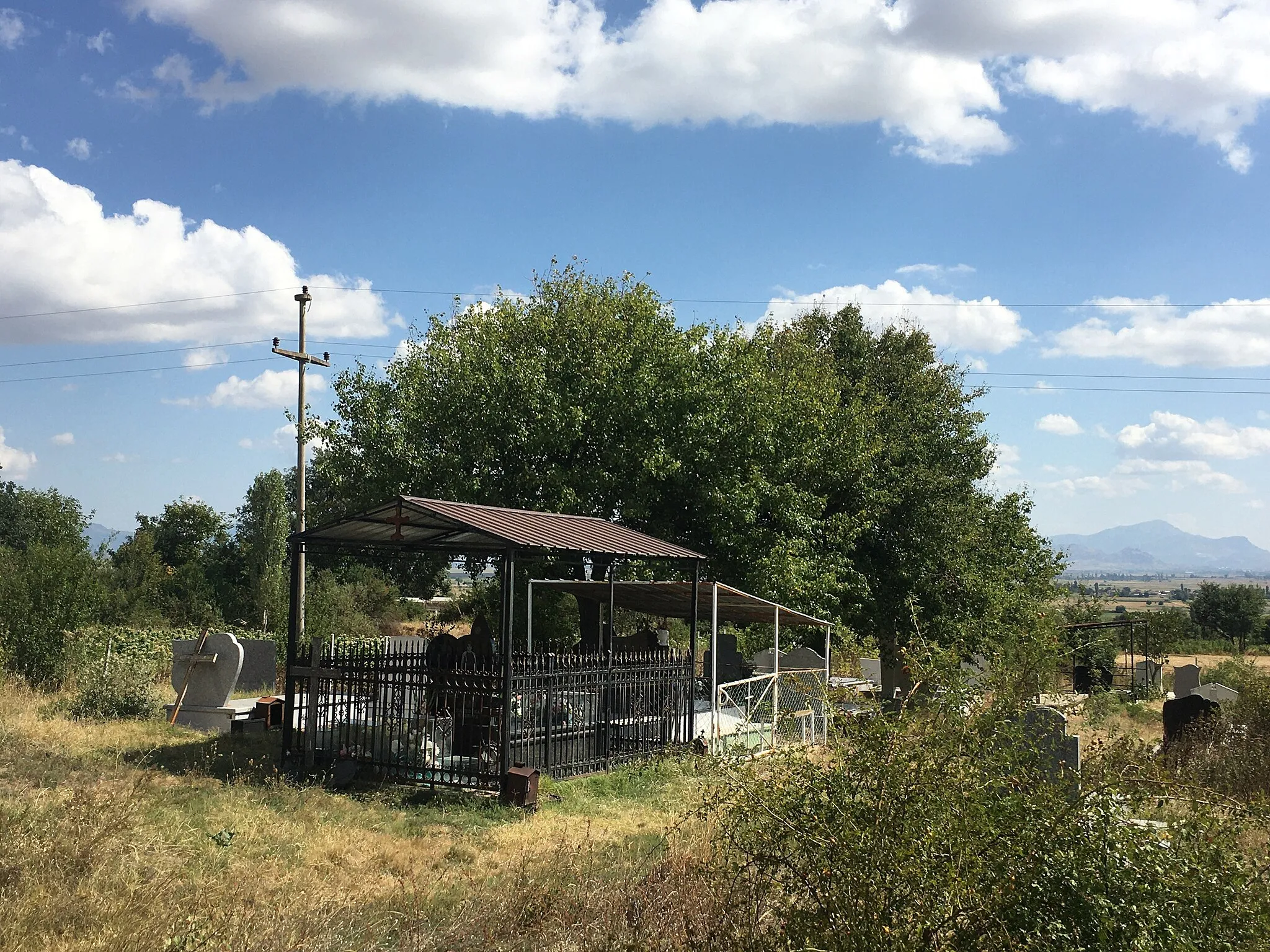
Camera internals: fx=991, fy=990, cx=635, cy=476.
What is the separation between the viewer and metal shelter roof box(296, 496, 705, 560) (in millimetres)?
12102

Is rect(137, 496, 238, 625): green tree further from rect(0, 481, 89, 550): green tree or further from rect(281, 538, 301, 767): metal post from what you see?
rect(281, 538, 301, 767): metal post

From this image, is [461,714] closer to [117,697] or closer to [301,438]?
[117,697]

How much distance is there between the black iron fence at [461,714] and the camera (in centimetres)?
1193

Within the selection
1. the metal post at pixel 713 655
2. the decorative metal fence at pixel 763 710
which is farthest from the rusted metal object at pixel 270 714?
the decorative metal fence at pixel 763 710

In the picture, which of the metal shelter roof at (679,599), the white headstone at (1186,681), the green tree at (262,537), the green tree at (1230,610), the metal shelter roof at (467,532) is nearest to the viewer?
the metal shelter roof at (467,532)

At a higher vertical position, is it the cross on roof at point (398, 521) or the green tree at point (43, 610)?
the cross on roof at point (398, 521)

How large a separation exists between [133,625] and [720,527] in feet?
75.4

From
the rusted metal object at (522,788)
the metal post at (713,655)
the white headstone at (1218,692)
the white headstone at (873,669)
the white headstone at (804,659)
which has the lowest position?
the white headstone at (873,669)

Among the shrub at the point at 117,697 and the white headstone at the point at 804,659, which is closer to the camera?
the shrub at the point at 117,697

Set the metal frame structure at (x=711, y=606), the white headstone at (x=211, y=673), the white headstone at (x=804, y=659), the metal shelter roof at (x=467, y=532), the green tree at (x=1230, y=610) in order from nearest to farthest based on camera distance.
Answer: the metal shelter roof at (x=467, y=532) < the metal frame structure at (x=711, y=606) < the white headstone at (x=211, y=673) < the white headstone at (x=804, y=659) < the green tree at (x=1230, y=610)

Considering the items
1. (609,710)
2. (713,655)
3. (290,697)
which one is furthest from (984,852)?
(713,655)

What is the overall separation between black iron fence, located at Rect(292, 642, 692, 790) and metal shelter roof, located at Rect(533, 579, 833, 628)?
2826mm

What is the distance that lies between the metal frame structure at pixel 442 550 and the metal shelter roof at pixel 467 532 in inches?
0.7

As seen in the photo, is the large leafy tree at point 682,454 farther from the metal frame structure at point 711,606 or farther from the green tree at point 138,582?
the green tree at point 138,582
